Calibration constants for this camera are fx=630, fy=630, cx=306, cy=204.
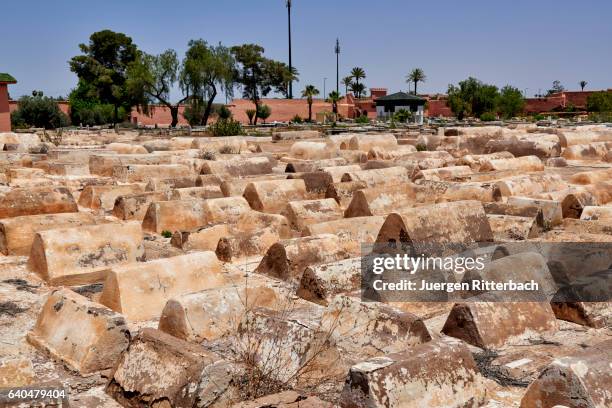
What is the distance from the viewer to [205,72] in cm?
4309

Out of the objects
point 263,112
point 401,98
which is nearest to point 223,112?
point 263,112

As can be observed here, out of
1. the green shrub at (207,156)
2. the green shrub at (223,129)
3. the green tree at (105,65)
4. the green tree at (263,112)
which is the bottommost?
the green shrub at (207,156)

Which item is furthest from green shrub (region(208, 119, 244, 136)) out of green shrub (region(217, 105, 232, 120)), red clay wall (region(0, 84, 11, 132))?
green shrub (region(217, 105, 232, 120))

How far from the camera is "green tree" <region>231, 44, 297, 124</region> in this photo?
185ft

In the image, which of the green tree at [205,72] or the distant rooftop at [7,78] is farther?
the green tree at [205,72]

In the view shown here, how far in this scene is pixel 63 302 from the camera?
4.80 m

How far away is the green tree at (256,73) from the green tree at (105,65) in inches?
369

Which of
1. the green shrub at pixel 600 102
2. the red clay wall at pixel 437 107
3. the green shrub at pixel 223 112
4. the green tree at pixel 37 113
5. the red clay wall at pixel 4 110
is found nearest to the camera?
the red clay wall at pixel 4 110

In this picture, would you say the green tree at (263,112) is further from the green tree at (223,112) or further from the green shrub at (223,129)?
the green shrub at (223,129)

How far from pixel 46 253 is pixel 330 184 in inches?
206

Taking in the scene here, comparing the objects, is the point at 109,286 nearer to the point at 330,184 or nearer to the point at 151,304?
the point at 151,304

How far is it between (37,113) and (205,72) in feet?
38.3

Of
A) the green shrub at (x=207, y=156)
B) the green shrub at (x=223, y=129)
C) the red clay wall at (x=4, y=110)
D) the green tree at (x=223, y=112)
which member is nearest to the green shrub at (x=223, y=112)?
the green tree at (x=223, y=112)

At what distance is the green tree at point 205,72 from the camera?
1686 inches
